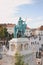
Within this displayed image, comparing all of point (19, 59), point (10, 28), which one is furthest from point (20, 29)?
point (19, 59)

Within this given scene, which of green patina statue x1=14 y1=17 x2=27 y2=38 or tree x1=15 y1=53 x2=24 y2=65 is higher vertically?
green patina statue x1=14 y1=17 x2=27 y2=38

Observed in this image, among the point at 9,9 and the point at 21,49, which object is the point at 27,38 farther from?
the point at 9,9

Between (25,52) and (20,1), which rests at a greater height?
(20,1)

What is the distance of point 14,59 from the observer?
159 centimetres

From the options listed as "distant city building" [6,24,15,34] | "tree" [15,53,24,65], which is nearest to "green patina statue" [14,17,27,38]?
"distant city building" [6,24,15,34]

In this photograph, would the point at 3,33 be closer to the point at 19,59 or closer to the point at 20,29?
the point at 20,29

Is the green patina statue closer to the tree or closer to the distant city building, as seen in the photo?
the distant city building

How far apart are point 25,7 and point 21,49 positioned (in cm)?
39

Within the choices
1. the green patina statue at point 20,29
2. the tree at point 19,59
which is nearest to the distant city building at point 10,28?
the green patina statue at point 20,29

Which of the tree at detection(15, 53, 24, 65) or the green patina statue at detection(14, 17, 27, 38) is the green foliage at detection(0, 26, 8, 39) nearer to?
the green patina statue at detection(14, 17, 27, 38)

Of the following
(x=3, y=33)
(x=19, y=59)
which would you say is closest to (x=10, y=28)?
(x=3, y=33)

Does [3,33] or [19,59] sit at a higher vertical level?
[3,33]

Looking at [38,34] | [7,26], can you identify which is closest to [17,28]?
[7,26]

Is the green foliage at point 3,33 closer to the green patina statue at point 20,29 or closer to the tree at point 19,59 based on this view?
the green patina statue at point 20,29
